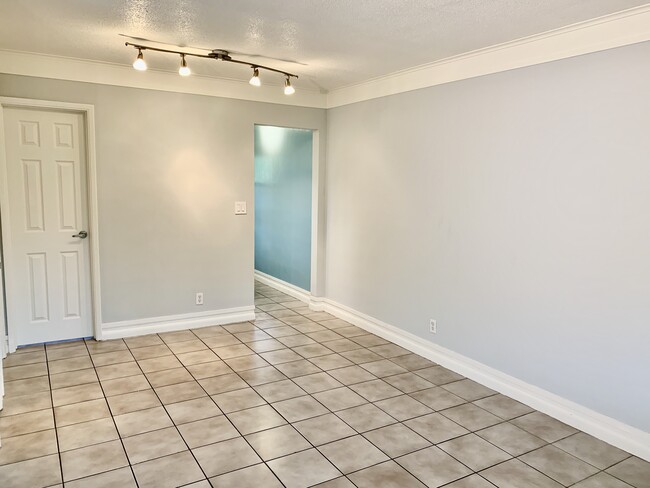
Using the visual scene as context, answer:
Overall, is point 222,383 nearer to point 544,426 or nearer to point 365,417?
point 365,417

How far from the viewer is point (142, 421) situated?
9.50ft

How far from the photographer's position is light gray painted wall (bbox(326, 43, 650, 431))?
265 centimetres

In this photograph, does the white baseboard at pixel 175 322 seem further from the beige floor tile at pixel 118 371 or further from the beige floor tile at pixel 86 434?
the beige floor tile at pixel 86 434

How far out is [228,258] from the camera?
4.88m

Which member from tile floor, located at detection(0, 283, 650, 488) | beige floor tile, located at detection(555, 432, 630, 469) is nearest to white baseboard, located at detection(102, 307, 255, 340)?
tile floor, located at detection(0, 283, 650, 488)

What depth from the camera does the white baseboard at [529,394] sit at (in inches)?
106

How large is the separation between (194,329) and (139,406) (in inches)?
64.8

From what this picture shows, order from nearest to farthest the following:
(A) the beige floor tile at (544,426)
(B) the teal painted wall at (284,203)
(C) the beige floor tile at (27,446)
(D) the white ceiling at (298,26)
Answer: (C) the beige floor tile at (27,446)
(D) the white ceiling at (298,26)
(A) the beige floor tile at (544,426)
(B) the teal painted wall at (284,203)

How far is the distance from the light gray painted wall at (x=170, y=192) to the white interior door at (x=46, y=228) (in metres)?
0.20

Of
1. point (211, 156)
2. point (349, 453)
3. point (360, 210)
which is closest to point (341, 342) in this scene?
point (360, 210)

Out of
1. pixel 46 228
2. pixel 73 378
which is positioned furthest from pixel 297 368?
pixel 46 228

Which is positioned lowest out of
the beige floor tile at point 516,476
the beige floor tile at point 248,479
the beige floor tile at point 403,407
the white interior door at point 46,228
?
the beige floor tile at point 516,476

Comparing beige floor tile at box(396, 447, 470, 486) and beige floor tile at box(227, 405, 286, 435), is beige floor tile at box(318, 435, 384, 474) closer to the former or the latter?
beige floor tile at box(396, 447, 470, 486)

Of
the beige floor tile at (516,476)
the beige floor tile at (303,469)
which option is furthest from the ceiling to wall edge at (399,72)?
the beige floor tile at (303,469)
